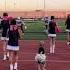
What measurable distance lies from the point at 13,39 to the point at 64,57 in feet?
17.9

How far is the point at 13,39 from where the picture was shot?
696 inches

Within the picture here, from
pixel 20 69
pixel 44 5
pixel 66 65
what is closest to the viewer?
pixel 20 69

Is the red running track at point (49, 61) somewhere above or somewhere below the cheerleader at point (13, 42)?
below

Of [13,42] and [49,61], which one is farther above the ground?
[13,42]

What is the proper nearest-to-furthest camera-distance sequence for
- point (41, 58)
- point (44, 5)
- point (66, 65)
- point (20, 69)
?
point (41, 58), point (20, 69), point (66, 65), point (44, 5)

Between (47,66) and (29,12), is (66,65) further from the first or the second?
(29,12)

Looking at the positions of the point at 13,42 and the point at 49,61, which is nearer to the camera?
the point at 13,42

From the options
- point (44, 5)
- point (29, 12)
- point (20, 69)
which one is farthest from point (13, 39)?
point (29, 12)

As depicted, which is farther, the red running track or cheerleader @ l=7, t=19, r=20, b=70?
the red running track

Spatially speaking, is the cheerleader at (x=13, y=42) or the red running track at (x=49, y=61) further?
the red running track at (x=49, y=61)

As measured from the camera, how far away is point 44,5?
3339 inches

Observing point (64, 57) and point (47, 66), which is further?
point (64, 57)

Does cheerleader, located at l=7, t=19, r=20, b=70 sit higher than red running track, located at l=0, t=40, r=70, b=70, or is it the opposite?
cheerleader, located at l=7, t=19, r=20, b=70

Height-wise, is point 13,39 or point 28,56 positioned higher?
point 13,39
